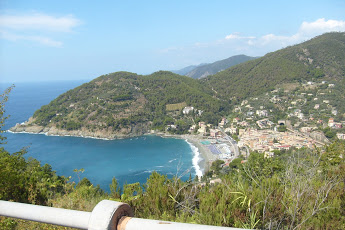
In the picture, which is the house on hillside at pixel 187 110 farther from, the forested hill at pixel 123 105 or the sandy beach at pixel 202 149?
the sandy beach at pixel 202 149

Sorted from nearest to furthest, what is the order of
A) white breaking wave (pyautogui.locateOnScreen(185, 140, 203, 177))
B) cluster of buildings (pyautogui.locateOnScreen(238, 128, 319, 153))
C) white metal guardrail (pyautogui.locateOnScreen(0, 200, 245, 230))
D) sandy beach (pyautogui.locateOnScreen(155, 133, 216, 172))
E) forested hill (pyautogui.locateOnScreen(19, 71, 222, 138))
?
white metal guardrail (pyautogui.locateOnScreen(0, 200, 245, 230))
white breaking wave (pyautogui.locateOnScreen(185, 140, 203, 177))
cluster of buildings (pyautogui.locateOnScreen(238, 128, 319, 153))
sandy beach (pyautogui.locateOnScreen(155, 133, 216, 172))
forested hill (pyautogui.locateOnScreen(19, 71, 222, 138))

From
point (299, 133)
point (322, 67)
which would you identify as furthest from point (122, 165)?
point (322, 67)

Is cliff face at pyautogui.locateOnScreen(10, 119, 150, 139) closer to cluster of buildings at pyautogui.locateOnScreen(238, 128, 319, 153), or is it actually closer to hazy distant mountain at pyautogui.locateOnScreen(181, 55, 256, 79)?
cluster of buildings at pyautogui.locateOnScreen(238, 128, 319, 153)

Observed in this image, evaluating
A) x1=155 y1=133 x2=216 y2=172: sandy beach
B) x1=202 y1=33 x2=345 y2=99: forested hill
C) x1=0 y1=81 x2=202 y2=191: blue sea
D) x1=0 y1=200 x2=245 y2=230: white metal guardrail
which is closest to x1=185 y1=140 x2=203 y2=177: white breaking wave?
x1=0 y1=81 x2=202 y2=191: blue sea

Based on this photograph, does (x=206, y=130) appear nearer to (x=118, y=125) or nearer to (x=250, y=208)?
(x=118, y=125)

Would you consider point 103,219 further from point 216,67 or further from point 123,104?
point 216,67
